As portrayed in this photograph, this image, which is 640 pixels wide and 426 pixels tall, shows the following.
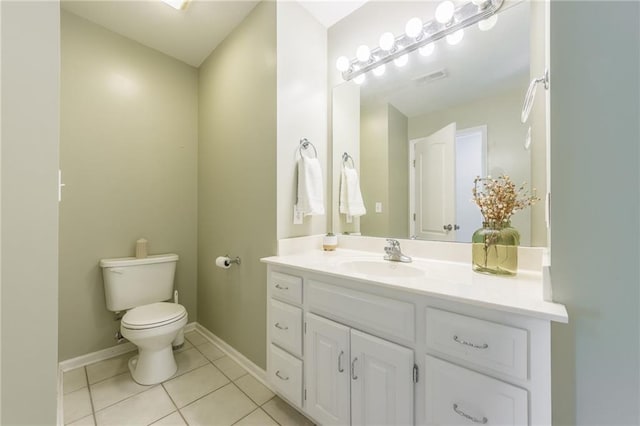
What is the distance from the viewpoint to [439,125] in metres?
1.40

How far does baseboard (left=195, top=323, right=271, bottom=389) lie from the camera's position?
5.34ft

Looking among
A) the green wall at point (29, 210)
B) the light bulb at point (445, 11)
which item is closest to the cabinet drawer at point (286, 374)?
the green wall at point (29, 210)

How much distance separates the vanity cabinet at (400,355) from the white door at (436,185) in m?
0.64

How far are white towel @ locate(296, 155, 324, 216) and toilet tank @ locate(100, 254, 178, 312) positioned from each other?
124 centimetres

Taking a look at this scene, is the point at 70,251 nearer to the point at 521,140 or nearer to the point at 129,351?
the point at 129,351

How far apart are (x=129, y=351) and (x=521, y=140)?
2.94 metres

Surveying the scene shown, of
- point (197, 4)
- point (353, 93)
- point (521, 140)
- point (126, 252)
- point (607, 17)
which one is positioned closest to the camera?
point (607, 17)

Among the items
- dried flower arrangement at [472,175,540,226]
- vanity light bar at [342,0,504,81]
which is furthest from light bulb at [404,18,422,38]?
dried flower arrangement at [472,175,540,226]

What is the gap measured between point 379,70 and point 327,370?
70.0 inches

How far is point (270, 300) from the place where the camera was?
142 cm

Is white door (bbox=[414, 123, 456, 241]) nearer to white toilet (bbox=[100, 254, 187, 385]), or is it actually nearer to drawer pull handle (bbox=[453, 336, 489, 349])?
drawer pull handle (bbox=[453, 336, 489, 349])

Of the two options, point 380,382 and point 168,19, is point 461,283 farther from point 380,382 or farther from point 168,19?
point 168,19

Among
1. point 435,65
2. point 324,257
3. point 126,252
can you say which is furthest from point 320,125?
point 126,252

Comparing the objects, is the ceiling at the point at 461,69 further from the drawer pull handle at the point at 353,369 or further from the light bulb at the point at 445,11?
the drawer pull handle at the point at 353,369
